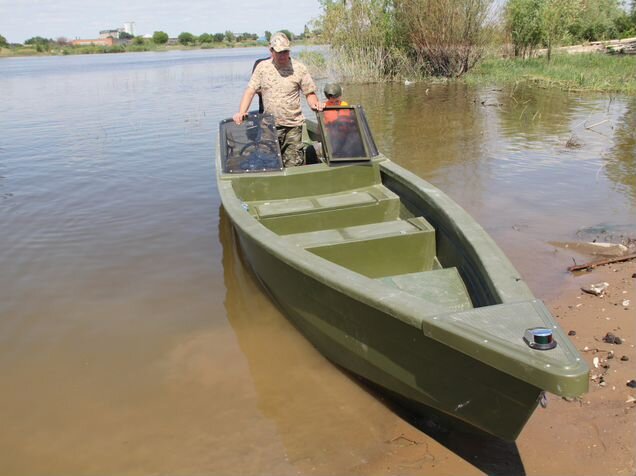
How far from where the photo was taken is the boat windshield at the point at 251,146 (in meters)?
5.65

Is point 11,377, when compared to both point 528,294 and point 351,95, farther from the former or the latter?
point 351,95

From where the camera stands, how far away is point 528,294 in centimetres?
286

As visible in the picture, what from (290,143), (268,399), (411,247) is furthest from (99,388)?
(290,143)

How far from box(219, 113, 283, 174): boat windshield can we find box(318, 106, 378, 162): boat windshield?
1.78ft

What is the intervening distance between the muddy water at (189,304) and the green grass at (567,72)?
6.09 meters

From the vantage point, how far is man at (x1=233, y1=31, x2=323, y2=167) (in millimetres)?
5727

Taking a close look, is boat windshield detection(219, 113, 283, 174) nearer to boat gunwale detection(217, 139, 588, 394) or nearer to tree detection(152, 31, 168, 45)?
boat gunwale detection(217, 139, 588, 394)

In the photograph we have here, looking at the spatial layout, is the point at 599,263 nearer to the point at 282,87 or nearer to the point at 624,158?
the point at 282,87

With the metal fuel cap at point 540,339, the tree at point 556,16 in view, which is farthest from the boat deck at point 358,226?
the tree at point 556,16

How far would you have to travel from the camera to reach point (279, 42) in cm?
544

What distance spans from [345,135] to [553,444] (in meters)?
3.79


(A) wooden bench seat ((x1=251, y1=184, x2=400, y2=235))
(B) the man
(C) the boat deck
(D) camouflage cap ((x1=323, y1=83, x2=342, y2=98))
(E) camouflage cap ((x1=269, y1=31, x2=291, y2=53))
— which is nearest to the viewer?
(C) the boat deck

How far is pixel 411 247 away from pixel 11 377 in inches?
124

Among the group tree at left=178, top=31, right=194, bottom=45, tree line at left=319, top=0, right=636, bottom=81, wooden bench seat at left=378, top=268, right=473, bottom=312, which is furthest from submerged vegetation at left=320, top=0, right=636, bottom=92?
tree at left=178, top=31, right=194, bottom=45
